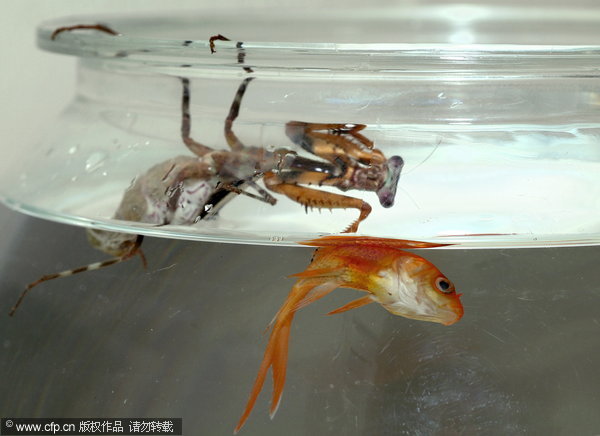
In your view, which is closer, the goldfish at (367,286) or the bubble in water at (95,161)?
the goldfish at (367,286)

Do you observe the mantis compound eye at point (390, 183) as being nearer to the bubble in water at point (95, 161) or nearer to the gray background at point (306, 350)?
the gray background at point (306, 350)

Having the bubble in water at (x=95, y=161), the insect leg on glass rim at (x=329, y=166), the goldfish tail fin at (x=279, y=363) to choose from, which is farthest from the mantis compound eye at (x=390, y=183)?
the bubble in water at (x=95, y=161)

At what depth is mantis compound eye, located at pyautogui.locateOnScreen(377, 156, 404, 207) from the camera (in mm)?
487

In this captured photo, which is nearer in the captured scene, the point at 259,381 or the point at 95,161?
the point at 259,381

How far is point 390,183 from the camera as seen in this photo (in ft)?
1.62

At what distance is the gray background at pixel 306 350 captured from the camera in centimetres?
42

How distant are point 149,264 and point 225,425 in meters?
0.11

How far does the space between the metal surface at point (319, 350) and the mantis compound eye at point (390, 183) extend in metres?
0.05

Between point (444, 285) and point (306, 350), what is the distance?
87mm

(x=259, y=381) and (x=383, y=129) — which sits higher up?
(x=383, y=129)

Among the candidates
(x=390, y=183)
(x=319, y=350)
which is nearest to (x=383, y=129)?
(x=390, y=183)

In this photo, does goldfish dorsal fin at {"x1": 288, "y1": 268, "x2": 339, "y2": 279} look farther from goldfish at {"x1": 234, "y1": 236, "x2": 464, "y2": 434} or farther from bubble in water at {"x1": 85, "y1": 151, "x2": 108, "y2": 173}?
bubble in water at {"x1": 85, "y1": 151, "x2": 108, "y2": 173}

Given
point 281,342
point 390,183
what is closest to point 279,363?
point 281,342

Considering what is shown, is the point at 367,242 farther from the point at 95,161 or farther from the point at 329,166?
the point at 95,161
